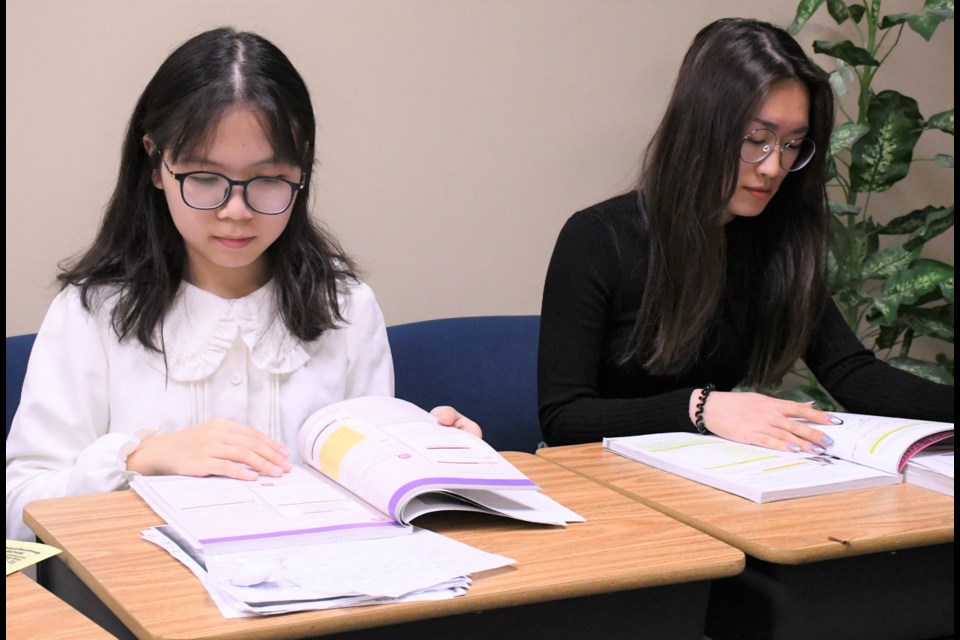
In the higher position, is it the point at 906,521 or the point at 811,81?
the point at 811,81

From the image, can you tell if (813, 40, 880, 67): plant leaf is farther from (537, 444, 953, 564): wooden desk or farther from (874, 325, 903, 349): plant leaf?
(537, 444, 953, 564): wooden desk

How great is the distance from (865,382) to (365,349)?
3.00 feet

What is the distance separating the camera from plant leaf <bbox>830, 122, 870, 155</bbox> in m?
2.96

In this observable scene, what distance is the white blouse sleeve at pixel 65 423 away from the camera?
143cm

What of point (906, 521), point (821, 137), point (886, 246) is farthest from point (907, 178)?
point (906, 521)

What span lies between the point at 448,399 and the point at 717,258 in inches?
23.8

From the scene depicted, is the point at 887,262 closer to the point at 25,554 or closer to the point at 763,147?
the point at 763,147

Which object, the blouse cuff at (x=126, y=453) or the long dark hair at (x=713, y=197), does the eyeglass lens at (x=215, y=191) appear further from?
the long dark hair at (x=713, y=197)

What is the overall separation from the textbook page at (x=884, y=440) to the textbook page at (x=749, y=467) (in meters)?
0.02

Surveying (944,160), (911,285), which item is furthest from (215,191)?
(944,160)

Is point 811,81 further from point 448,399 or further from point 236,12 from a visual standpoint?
point 236,12

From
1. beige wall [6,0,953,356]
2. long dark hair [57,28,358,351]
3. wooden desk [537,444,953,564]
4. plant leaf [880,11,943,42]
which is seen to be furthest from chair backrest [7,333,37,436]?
plant leaf [880,11,943,42]

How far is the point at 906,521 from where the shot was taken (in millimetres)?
1326

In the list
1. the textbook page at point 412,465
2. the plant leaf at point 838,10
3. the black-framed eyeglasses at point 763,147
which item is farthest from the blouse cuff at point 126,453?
the plant leaf at point 838,10
